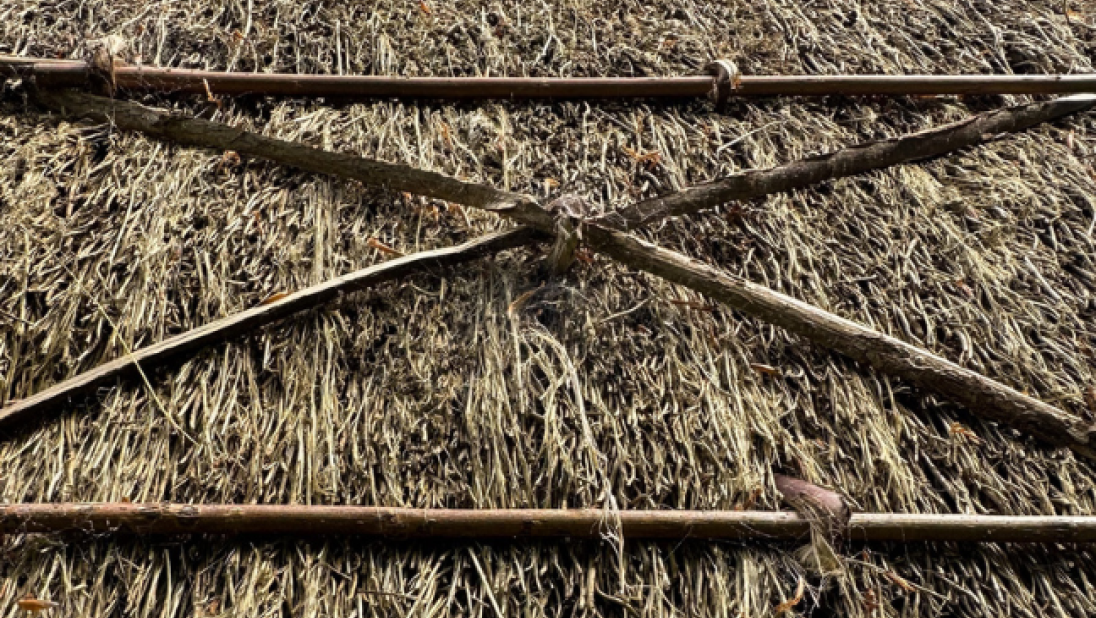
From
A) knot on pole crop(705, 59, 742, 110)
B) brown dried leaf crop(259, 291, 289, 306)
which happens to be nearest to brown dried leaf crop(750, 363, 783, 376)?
knot on pole crop(705, 59, 742, 110)

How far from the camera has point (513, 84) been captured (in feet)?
8.17

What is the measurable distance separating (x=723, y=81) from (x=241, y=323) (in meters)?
1.49

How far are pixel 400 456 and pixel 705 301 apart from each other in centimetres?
85

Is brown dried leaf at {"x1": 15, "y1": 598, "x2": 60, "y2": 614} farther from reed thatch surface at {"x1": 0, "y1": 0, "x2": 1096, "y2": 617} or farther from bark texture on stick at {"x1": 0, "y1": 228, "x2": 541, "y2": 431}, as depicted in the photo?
bark texture on stick at {"x1": 0, "y1": 228, "x2": 541, "y2": 431}

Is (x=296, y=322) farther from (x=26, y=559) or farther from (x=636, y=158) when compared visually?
(x=636, y=158)

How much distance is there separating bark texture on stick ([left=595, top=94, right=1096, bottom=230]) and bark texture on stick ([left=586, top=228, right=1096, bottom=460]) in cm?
10

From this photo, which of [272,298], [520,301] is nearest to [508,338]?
[520,301]

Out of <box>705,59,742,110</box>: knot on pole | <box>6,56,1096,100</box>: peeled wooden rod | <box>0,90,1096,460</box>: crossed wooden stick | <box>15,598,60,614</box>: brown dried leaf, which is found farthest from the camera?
<box>705,59,742,110</box>: knot on pole

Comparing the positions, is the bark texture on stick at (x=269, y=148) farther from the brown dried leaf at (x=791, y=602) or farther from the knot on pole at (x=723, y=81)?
the brown dried leaf at (x=791, y=602)

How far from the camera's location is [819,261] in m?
2.31

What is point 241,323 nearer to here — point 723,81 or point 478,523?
point 478,523

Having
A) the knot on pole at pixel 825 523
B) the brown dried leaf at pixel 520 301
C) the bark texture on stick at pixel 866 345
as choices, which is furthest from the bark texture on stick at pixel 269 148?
the knot on pole at pixel 825 523

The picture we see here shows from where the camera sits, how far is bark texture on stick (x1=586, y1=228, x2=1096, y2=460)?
82.2 inches

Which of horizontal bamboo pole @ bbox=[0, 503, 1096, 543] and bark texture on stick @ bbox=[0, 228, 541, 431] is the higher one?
bark texture on stick @ bbox=[0, 228, 541, 431]
